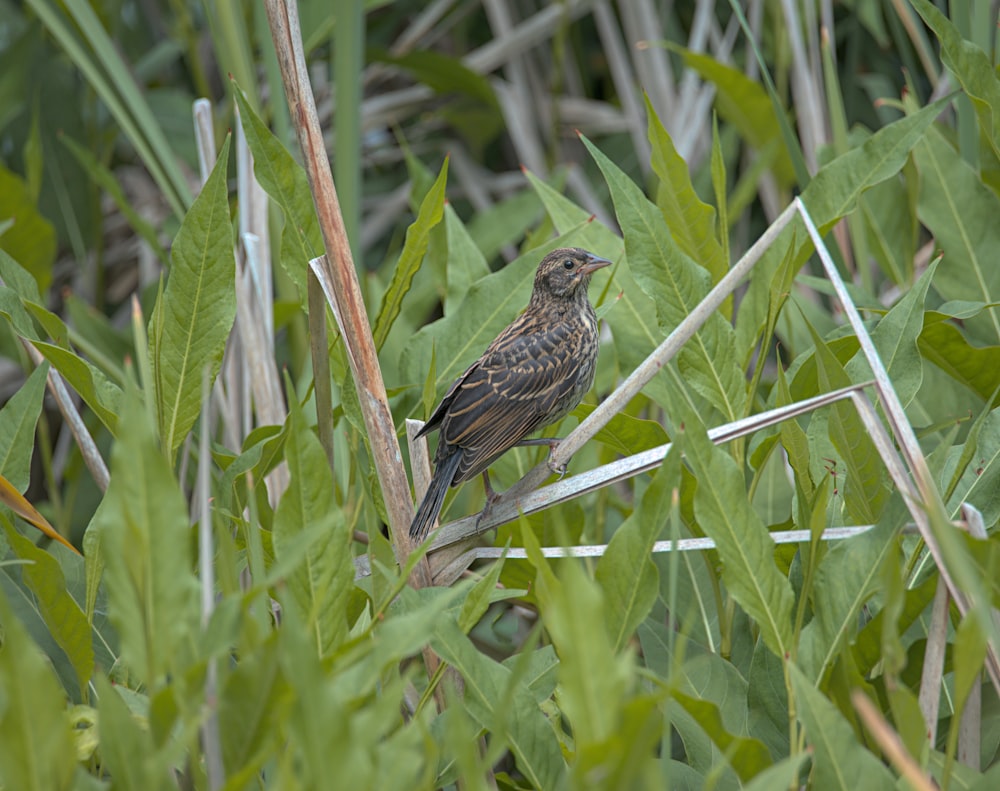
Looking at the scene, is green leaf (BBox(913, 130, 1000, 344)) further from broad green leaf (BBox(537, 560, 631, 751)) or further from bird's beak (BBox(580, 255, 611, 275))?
broad green leaf (BBox(537, 560, 631, 751))

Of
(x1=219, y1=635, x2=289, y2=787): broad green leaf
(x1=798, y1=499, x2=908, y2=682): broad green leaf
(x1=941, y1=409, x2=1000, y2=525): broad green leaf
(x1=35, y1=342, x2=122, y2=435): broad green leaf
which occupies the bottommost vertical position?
(x1=941, y1=409, x2=1000, y2=525): broad green leaf

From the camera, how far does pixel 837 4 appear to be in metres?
4.78

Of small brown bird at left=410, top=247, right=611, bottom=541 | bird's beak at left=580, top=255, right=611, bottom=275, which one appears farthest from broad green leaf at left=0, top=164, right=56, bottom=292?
bird's beak at left=580, top=255, right=611, bottom=275

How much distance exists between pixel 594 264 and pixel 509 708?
144 centimetres

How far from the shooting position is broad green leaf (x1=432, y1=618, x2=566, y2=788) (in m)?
1.65

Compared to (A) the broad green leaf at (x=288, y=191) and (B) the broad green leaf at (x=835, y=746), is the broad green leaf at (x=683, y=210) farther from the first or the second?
(B) the broad green leaf at (x=835, y=746)

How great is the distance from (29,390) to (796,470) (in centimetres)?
144

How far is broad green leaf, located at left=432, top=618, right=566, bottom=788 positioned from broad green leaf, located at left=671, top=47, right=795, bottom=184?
2272mm

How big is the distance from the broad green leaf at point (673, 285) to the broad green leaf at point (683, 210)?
0.12m

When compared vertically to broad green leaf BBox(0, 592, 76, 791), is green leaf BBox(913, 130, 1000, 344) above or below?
below

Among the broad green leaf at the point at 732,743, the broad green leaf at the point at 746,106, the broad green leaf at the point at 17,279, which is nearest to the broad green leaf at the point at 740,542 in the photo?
the broad green leaf at the point at 732,743

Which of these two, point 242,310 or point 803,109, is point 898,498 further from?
point 803,109

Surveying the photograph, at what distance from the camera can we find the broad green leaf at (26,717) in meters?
1.22

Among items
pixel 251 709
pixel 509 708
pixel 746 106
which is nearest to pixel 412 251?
pixel 509 708
